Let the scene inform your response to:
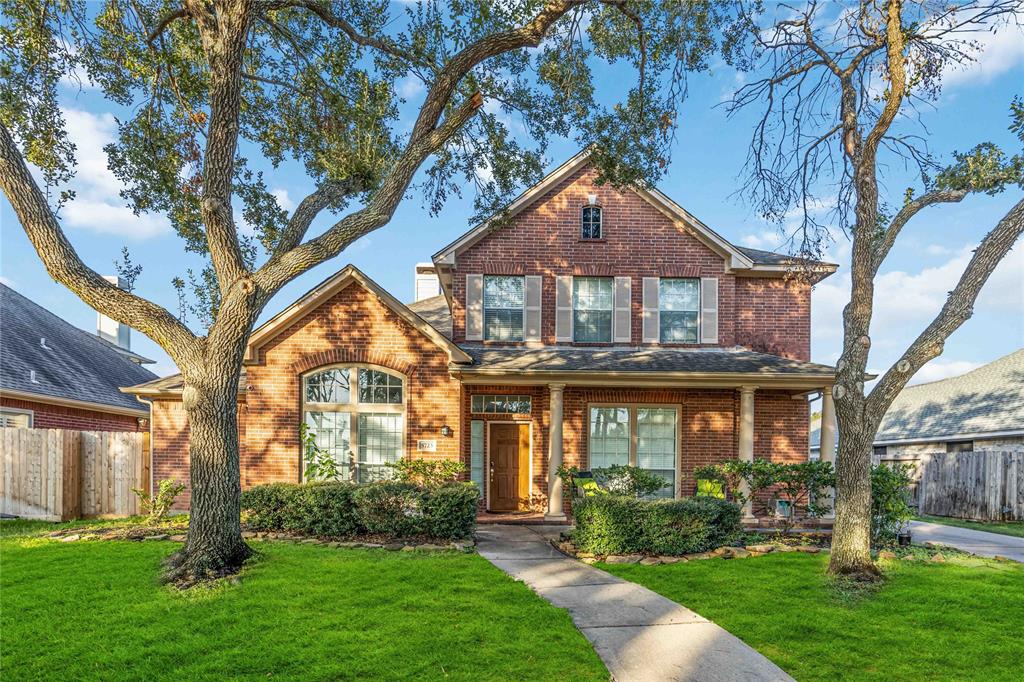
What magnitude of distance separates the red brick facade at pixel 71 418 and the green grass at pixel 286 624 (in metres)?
8.71

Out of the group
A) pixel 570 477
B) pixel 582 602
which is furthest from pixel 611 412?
pixel 582 602

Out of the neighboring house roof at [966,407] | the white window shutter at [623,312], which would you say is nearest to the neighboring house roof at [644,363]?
the white window shutter at [623,312]

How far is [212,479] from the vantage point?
7336mm

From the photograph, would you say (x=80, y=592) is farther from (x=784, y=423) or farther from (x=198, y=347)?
(x=784, y=423)

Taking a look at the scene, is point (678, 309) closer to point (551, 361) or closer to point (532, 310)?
point (532, 310)

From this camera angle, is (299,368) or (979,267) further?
(299,368)

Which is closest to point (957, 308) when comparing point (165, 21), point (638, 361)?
point (638, 361)

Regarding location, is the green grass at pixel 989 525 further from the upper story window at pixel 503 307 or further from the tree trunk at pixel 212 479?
the tree trunk at pixel 212 479

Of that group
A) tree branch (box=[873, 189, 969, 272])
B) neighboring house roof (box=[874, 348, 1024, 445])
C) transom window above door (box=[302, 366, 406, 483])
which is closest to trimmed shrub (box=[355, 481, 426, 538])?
transom window above door (box=[302, 366, 406, 483])

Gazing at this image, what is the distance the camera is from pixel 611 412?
13.9 meters

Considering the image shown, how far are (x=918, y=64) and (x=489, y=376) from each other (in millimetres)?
8447

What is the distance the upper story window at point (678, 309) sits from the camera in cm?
1430

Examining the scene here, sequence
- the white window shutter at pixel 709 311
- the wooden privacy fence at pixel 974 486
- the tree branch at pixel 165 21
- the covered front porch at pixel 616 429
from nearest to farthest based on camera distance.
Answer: the tree branch at pixel 165 21 → the covered front porch at pixel 616 429 → the white window shutter at pixel 709 311 → the wooden privacy fence at pixel 974 486

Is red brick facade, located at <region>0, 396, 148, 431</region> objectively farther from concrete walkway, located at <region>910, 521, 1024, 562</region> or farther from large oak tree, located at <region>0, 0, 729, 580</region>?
concrete walkway, located at <region>910, 521, 1024, 562</region>
